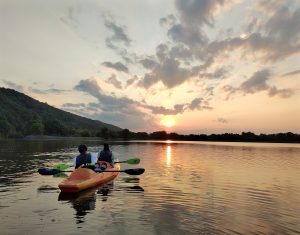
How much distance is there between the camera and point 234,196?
25.4 meters

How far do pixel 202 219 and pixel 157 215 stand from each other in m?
2.47

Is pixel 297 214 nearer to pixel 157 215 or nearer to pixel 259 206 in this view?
pixel 259 206

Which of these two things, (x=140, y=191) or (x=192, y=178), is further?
(x=192, y=178)

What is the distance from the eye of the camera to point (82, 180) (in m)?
25.6

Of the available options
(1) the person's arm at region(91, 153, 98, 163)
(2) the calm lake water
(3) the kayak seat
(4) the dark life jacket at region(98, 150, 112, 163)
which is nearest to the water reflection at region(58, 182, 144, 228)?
(2) the calm lake water

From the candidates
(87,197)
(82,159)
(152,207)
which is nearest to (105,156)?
(82,159)

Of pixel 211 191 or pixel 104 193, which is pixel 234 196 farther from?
pixel 104 193

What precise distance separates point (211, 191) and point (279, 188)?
729cm

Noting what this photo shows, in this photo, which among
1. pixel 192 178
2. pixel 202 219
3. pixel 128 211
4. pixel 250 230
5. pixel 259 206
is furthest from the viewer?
pixel 192 178

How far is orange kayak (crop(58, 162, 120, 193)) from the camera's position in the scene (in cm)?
2408

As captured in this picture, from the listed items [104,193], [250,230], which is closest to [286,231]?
[250,230]

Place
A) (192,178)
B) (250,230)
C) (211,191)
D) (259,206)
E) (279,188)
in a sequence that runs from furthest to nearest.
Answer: (192,178) < (279,188) < (211,191) < (259,206) < (250,230)

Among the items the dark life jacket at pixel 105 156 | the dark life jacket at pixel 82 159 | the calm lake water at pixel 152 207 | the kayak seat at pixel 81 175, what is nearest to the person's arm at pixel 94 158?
the dark life jacket at pixel 105 156

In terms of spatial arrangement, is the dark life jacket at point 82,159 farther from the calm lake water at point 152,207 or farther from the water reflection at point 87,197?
the calm lake water at point 152,207
